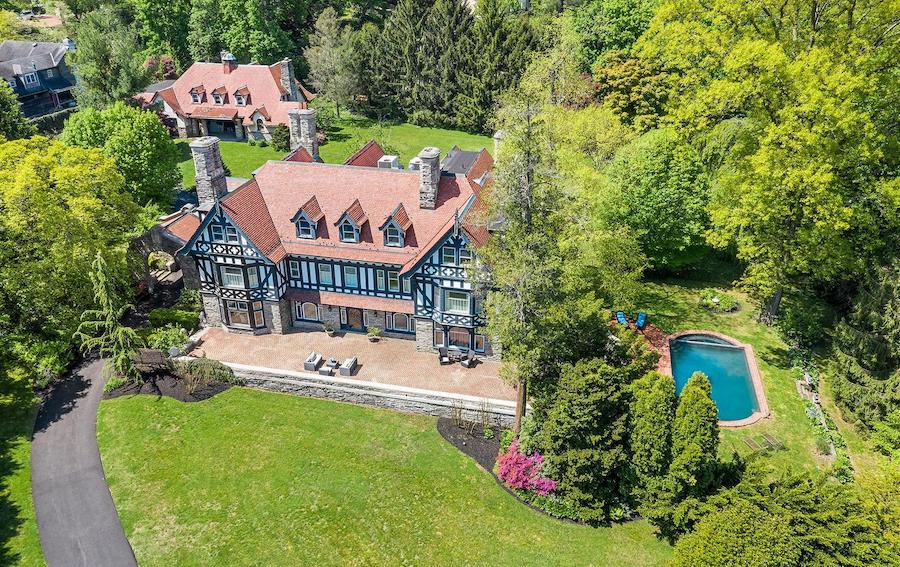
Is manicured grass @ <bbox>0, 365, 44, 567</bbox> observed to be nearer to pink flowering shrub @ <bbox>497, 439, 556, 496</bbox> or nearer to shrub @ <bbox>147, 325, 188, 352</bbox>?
shrub @ <bbox>147, 325, 188, 352</bbox>

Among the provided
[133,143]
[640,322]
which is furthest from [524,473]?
[133,143]

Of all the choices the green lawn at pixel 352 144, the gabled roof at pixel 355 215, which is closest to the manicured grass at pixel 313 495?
the gabled roof at pixel 355 215

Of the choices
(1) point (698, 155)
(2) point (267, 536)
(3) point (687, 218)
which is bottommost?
(2) point (267, 536)

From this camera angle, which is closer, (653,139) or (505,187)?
(505,187)

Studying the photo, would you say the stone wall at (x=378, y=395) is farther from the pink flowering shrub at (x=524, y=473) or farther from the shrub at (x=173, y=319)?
the shrub at (x=173, y=319)

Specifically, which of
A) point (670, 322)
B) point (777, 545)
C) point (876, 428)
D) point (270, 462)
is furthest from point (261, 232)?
point (876, 428)

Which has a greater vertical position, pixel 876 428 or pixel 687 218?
pixel 687 218

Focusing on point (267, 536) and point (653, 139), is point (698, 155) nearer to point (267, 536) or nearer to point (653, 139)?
point (653, 139)

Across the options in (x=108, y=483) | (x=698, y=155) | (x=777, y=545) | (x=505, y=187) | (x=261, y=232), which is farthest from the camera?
(x=698, y=155)
